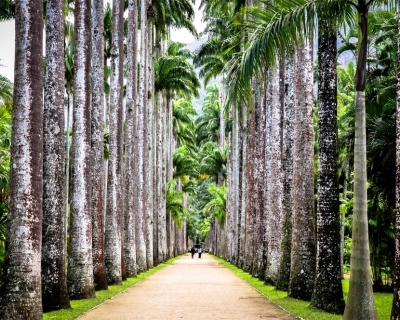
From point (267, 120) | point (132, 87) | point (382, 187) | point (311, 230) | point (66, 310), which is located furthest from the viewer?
point (132, 87)

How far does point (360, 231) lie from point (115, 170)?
12523 millimetres

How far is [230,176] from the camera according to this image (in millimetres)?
46906

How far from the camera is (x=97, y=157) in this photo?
1759 centimetres

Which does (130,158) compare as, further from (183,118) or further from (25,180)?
(183,118)

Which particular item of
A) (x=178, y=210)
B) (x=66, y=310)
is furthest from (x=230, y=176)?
(x=66, y=310)

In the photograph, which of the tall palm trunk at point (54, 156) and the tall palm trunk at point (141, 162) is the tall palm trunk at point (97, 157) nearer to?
→ the tall palm trunk at point (54, 156)

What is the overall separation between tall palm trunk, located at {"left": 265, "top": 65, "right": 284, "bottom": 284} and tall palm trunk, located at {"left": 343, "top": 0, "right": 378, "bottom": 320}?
9836mm

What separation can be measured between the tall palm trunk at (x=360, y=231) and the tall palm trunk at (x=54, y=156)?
250 inches

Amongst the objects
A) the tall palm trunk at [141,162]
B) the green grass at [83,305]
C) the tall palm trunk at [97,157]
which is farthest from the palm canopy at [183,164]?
the green grass at [83,305]

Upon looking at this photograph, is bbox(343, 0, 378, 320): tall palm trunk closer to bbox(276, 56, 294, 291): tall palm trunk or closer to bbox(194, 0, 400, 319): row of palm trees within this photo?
bbox(194, 0, 400, 319): row of palm trees

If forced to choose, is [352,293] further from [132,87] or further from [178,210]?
[178,210]

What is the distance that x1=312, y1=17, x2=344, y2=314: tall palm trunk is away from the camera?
12402 mm

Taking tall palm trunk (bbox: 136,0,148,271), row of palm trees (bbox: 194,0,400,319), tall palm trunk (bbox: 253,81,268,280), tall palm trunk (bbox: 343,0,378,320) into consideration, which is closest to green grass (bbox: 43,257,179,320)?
row of palm trees (bbox: 194,0,400,319)

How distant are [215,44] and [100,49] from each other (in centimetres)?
2324
